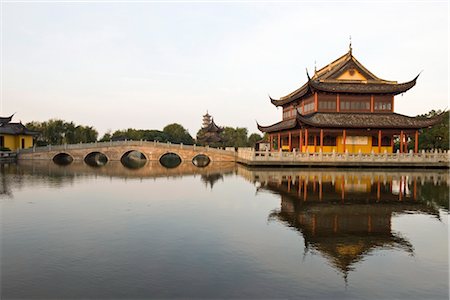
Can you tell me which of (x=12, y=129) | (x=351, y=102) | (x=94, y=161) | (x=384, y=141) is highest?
(x=351, y=102)

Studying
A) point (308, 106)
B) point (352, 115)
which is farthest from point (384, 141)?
point (308, 106)

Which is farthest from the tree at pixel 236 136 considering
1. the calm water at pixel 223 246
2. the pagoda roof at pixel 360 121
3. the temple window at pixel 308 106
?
the calm water at pixel 223 246

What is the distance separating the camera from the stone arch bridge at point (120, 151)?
146 feet

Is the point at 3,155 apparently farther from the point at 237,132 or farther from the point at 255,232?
the point at 237,132

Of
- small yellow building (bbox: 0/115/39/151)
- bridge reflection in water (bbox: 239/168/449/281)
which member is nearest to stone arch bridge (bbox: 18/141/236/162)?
small yellow building (bbox: 0/115/39/151)

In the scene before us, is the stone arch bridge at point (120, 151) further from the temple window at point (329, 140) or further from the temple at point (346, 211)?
the temple at point (346, 211)

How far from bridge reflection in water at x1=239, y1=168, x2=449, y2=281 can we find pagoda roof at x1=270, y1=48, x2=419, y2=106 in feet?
38.5

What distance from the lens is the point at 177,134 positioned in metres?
83.7

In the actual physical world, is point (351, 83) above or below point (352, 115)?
above

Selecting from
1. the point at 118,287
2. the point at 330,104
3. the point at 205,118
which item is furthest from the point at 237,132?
the point at 118,287

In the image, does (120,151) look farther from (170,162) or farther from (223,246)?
(223,246)

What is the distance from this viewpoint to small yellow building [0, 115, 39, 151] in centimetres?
4609

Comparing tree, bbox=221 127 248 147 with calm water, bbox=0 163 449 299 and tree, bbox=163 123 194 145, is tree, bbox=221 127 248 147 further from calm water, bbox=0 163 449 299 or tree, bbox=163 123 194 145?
calm water, bbox=0 163 449 299

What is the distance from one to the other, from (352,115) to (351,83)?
3.15 meters
